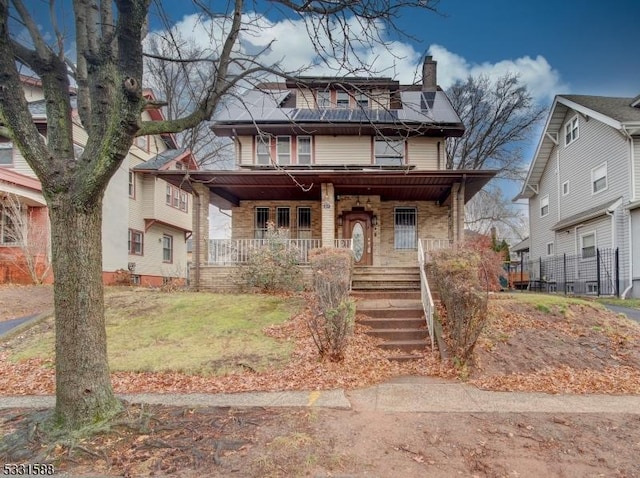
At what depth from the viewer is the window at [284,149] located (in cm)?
1644

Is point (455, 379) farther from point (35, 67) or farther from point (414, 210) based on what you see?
point (414, 210)

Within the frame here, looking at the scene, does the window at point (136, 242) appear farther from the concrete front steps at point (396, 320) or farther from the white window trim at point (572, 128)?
the white window trim at point (572, 128)

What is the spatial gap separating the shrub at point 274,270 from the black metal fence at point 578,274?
38.3ft

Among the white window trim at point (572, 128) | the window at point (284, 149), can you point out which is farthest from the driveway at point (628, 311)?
the window at point (284, 149)

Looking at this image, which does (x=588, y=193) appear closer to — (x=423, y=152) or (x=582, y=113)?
(x=582, y=113)

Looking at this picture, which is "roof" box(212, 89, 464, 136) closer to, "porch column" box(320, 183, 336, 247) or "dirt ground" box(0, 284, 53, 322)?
"porch column" box(320, 183, 336, 247)

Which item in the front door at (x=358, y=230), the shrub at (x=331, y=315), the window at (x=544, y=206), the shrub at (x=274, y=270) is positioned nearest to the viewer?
the shrub at (x=331, y=315)

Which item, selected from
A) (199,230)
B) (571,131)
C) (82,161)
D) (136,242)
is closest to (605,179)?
(571,131)

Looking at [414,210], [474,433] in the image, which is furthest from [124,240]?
[474,433]

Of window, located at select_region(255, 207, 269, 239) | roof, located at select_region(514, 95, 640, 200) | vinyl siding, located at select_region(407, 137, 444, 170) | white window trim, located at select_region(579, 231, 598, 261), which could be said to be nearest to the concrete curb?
window, located at select_region(255, 207, 269, 239)

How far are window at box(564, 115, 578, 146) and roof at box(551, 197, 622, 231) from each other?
3696mm

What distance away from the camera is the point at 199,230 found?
43.3 ft

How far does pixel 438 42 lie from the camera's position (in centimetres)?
652

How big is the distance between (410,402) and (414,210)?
12.1 metres
